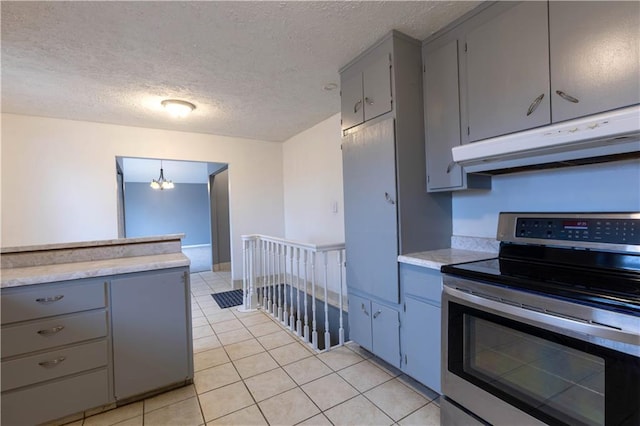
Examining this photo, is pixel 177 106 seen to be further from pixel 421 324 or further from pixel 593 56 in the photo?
pixel 593 56

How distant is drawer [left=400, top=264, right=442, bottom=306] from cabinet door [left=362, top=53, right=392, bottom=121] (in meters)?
1.09

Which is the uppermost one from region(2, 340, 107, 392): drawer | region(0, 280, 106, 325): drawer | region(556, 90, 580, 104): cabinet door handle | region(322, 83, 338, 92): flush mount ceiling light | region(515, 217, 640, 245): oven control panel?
region(322, 83, 338, 92): flush mount ceiling light

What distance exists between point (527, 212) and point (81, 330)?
2.72 metres

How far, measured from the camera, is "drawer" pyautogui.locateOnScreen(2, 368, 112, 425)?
5.18ft

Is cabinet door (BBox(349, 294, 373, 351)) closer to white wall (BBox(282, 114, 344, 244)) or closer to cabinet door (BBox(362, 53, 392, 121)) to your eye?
white wall (BBox(282, 114, 344, 244))

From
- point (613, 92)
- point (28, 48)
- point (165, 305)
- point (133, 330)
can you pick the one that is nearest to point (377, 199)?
point (613, 92)

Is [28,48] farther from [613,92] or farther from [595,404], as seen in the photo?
[595,404]

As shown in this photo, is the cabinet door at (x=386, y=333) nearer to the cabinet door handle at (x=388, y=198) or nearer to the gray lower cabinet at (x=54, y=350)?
the cabinet door handle at (x=388, y=198)

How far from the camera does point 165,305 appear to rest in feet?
6.35

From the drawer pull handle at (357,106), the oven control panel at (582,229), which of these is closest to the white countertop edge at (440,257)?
the oven control panel at (582,229)

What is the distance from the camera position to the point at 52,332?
5.44 ft

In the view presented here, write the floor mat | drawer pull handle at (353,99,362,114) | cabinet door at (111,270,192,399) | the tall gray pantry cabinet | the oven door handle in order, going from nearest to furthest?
the oven door handle < cabinet door at (111,270,192,399) < the tall gray pantry cabinet < drawer pull handle at (353,99,362,114) < the floor mat

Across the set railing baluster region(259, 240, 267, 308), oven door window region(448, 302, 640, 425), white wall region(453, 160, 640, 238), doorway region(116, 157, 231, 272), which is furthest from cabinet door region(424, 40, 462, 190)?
doorway region(116, 157, 231, 272)

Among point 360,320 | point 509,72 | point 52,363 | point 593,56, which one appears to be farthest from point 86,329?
point 593,56
